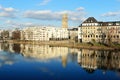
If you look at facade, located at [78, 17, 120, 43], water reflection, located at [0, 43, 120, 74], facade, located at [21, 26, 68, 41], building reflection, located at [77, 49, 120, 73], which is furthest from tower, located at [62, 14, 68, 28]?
building reflection, located at [77, 49, 120, 73]

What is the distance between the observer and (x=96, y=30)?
244ft

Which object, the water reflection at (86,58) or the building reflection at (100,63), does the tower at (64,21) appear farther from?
the building reflection at (100,63)

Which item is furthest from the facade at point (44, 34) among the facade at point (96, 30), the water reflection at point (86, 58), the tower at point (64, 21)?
the water reflection at point (86, 58)

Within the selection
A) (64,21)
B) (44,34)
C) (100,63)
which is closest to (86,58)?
(100,63)

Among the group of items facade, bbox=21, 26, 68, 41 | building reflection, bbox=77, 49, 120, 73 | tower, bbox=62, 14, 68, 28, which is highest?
tower, bbox=62, 14, 68, 28

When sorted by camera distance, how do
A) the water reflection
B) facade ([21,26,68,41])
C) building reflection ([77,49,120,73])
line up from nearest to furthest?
1. building reflection ([77,49,120,73])
2. the water reflection
3. facade ([21,26,68,41])

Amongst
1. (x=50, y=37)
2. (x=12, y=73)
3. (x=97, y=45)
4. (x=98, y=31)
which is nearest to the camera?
(x=12, y=73)

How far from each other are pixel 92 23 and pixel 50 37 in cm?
4251

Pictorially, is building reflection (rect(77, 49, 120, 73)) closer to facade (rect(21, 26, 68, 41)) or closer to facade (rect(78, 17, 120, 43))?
facade (rect(78, 17, 120, 43))

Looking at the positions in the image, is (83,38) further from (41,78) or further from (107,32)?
(41,78)

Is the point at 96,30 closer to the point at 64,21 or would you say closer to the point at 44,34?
the point at 44,34

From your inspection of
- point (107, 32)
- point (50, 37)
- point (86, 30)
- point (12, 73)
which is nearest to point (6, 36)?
point (50, 37)

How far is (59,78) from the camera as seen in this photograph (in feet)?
66.2

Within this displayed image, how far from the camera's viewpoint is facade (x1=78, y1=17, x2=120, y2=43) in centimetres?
6931
